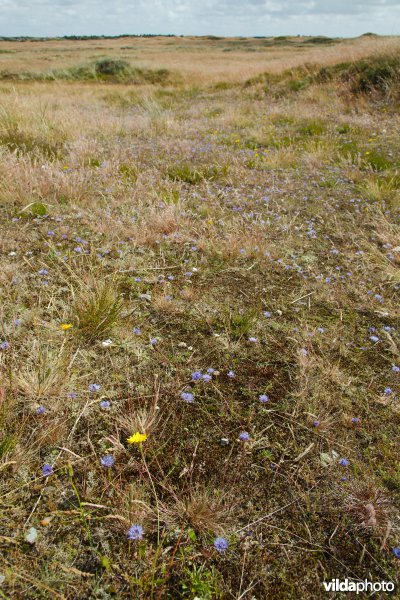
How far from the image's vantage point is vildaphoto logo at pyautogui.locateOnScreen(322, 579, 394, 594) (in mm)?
1721

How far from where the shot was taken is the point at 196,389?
2678 mm

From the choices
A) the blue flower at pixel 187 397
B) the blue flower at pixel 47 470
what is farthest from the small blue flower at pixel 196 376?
the blue flower at pixel 47 470

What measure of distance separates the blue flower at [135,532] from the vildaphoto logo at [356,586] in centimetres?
87

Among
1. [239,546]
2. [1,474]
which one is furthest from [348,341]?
[1,474]

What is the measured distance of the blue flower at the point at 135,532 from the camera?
1.72 meters

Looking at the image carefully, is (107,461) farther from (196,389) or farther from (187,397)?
(196,389)

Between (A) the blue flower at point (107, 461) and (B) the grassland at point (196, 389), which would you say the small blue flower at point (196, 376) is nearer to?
(B) the grassland at point (196, 389)

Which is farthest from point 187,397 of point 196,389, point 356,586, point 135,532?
point 356,586

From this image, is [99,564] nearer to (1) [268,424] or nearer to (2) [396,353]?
(1) [268,424]

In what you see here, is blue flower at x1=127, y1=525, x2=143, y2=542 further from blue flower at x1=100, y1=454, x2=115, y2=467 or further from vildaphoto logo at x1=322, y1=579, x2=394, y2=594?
vildaphoto logo at x1=322, y1=579, x2=394, y2=594

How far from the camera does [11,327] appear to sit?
2922 mm

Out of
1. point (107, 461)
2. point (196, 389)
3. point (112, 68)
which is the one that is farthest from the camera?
point (112, 68)

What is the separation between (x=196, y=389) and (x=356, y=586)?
1.38m

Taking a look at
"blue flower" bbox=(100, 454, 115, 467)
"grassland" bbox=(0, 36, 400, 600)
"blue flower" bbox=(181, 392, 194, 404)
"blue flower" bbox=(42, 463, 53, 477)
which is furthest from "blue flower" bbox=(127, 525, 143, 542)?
"blue flower" bbox=(181, 392, 194, 404)
